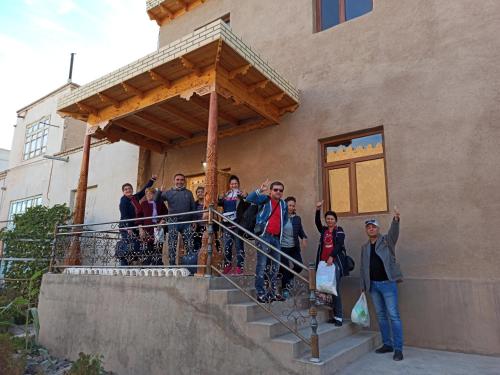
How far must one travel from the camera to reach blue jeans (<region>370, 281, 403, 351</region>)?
501 cm

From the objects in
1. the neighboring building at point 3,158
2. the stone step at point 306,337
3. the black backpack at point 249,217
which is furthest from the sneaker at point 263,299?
the neighboring building at point 3,158

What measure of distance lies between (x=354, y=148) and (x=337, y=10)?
3.38 m

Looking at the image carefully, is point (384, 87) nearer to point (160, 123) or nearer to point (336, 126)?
point (336, 126)

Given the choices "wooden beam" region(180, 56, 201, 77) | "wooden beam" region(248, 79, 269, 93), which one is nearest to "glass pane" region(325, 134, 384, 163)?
"wooden beam" region(248, 79, 269, 93)

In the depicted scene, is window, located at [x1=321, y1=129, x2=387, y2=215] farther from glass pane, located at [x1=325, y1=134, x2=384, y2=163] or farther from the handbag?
the handbag

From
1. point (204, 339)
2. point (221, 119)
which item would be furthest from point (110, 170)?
point (204, 339)

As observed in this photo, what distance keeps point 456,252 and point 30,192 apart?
14.7m

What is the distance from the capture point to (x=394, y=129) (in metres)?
6.71

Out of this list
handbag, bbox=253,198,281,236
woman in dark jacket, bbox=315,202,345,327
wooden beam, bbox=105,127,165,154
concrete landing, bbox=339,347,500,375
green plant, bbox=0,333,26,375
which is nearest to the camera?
concrete landing, bbox=339,347,500,375

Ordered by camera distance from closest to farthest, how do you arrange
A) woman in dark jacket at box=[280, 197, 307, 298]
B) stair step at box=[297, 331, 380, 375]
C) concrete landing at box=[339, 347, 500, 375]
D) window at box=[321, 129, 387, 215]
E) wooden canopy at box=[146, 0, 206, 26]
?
stair step at box=[297, 331, 380, 375]
concrete landing at box=[339, 347, 500, 375]
woman in dark jacket at box=[280, 197, 307, 298]
window at box=[321, 129, 387, 215]
wooden canopy at box=[146, 0, 206, 26]

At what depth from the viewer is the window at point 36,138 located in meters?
15.1

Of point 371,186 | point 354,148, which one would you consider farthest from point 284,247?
point 354,148

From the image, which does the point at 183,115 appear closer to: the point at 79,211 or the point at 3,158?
the point at 79,211

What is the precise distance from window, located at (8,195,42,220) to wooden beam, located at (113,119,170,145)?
695 cm
